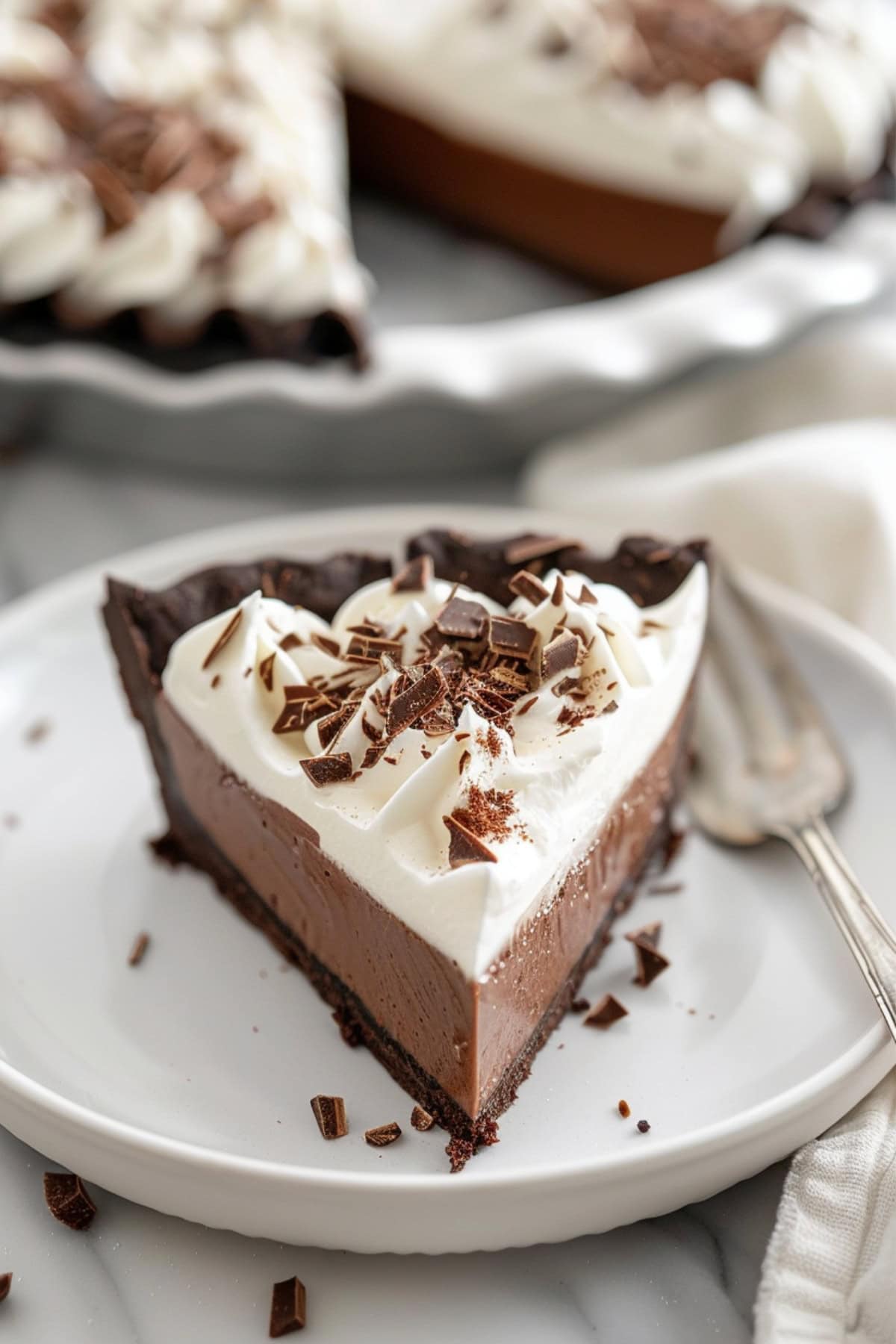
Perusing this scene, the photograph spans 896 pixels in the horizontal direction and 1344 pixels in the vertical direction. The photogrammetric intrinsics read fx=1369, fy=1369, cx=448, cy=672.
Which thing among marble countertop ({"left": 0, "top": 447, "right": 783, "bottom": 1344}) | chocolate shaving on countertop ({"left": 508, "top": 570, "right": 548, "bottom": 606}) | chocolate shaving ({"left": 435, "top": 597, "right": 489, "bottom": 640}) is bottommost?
marble countertop ({"left": 0, "top": 447, "right": 783, "bottom": 1344})

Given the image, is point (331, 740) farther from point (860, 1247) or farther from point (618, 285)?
point (618, 285)

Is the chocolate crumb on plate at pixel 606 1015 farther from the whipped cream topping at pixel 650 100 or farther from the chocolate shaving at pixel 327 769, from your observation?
the whipped cream topping at pixel 650 100

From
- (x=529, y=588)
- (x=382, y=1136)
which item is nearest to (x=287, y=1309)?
(x=382, y=1136)

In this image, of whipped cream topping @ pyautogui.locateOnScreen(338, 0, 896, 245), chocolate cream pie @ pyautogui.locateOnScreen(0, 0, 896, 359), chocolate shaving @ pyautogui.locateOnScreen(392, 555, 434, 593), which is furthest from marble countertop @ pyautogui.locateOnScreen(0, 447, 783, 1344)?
whipped cream topping @ pyautogui.locateOnScreen(338, 0, 896, 245)

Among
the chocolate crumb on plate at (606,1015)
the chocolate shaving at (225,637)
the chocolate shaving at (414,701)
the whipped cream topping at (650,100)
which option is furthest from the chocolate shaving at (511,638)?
the whipped cream topping at (650,100)

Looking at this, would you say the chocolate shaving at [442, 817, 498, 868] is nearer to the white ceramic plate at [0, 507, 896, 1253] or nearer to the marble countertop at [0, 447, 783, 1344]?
the white ceramic plate at [0, 507, 896, 1253]

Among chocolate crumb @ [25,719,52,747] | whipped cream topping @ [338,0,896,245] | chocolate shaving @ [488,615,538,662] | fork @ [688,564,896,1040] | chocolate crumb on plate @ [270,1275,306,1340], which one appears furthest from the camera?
whipped cream topping @ [338,0,896,245]

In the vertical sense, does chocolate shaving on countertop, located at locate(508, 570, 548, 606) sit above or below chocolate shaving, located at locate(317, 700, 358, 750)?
above
